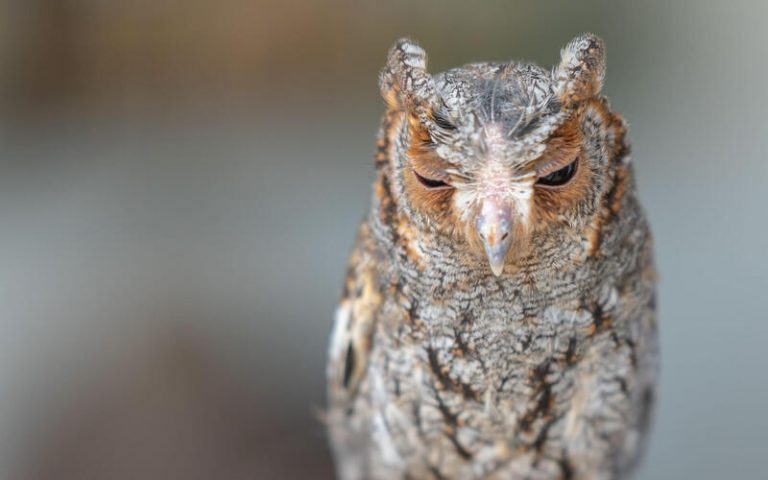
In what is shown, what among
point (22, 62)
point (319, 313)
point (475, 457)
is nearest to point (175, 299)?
point (319, 313)

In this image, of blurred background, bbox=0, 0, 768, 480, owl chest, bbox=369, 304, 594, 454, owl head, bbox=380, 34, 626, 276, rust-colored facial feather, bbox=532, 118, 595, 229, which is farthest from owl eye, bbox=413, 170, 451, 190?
blurred background, bbox=0, 0, 768, 480

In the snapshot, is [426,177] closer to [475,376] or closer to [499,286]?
[499,286]

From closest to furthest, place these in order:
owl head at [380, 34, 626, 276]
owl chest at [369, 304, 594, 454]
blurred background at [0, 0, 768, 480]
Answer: owl head at [380, 34, 626, 276] → owl chest at [369, 304, 594, 454] → blurred background at [0, 0, 768, 480]

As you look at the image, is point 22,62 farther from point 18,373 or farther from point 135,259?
point 18,373

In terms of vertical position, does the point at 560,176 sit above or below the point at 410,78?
below

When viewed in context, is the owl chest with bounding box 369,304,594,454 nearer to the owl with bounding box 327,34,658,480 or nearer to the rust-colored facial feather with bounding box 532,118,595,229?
the owl with bounding box 327,34,658,480

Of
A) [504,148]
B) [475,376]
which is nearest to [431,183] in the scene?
[504,148]

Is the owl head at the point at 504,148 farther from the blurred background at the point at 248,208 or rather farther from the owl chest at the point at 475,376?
the blurred background at the point at 248,208
